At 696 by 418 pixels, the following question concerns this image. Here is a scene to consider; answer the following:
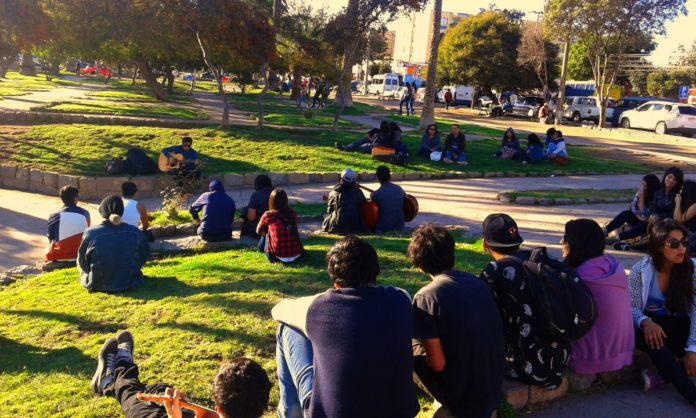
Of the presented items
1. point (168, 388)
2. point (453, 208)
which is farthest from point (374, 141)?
point (168, 388)

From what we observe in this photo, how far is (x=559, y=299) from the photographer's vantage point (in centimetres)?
347

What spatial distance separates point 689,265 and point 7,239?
881 cm

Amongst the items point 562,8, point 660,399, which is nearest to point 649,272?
point 660,399

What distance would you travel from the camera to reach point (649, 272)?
428 cm

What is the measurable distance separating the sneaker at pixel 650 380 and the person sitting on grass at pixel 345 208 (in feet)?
15.7

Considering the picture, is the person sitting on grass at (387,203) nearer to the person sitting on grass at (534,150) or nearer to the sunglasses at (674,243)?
the sunglasses at (674,243)

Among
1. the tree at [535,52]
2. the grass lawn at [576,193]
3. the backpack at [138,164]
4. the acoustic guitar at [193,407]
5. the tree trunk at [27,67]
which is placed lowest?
the acoustic guitar at [193,407]

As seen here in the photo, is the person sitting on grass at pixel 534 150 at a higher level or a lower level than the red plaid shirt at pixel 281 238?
higher

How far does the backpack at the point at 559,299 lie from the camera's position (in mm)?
3455

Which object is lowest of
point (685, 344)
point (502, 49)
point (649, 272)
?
point (685, 344)

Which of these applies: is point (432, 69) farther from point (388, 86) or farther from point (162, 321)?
point (388, 86)

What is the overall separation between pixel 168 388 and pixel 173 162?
9617 mm

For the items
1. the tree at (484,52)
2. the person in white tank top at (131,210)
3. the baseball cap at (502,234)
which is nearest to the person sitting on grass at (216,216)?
the person in white tank top at (131,210)

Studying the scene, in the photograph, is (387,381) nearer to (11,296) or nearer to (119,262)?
(119,262)
